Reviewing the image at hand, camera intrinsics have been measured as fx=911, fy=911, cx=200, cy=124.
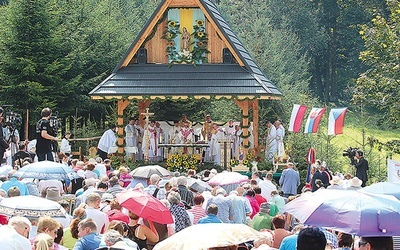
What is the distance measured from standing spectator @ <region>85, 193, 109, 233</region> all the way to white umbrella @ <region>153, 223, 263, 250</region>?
181 inches

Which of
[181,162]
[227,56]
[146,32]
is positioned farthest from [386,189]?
[146,32]

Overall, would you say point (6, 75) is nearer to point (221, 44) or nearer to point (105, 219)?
point (221, 44)

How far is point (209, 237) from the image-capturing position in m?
8.09

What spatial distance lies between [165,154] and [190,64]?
3329mm

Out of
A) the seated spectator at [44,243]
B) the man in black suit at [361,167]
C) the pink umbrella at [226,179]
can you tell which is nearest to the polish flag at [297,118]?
the man in black suit at [361,167]

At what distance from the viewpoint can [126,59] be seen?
32312mm

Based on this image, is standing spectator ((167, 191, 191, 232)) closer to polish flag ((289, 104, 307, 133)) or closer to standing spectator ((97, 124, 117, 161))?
polish flag ((289, 104, 307, 133))

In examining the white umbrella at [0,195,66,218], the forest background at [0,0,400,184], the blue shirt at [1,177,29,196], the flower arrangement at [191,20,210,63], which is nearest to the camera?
the white umbrella at [0,195,66,218]

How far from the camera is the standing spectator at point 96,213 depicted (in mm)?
12922

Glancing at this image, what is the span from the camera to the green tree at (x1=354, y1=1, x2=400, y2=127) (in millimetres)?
33875

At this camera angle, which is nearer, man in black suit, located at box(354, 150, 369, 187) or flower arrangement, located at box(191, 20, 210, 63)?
man in black suit, located at box(354, 150, 369, 187)

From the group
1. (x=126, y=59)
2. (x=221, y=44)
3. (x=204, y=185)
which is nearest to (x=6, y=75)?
(x=126, y=59)

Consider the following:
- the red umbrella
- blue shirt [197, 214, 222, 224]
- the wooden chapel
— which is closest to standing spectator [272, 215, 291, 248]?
blue shirt [197, 214, 222, 224]

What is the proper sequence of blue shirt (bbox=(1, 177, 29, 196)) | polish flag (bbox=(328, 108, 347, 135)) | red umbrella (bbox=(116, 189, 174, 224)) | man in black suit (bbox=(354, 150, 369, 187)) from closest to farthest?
red umbrella (bbox=(116, 189, 174, 224))
blue shirt (bbox=(1, 177, 29, 196))
man in black suit (bbox=(354, 150, 369, 187))
polish flag (bbox=(328, 108, 347, 135))
